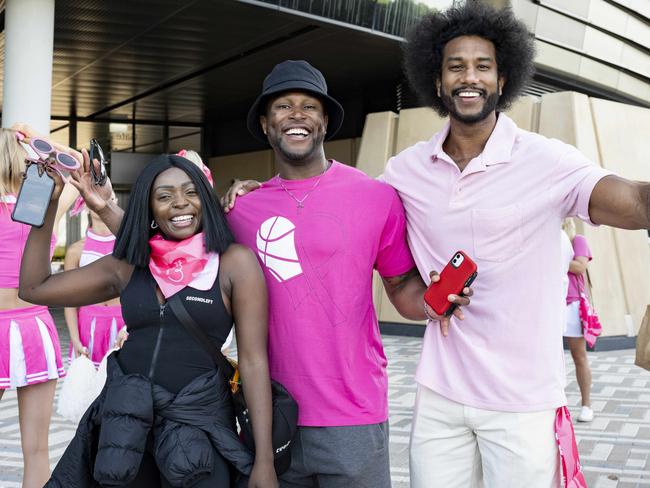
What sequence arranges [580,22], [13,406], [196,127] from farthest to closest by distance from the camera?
[196,127]
[580,22]
[13,406]

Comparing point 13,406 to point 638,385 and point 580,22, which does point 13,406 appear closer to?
point 638,385

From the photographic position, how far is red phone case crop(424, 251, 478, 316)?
7.72 feet

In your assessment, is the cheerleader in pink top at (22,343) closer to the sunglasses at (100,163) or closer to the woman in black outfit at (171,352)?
the sunglasses at (100,163)

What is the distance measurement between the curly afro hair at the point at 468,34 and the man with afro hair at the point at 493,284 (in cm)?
10

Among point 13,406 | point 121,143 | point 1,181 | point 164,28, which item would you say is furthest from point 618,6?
point 1,181

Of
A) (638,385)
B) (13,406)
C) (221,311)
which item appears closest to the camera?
(221,311)

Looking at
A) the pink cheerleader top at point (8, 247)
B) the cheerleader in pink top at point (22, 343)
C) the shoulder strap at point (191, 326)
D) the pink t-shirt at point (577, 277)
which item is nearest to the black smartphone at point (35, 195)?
the shoulder strap at point (191, 326)

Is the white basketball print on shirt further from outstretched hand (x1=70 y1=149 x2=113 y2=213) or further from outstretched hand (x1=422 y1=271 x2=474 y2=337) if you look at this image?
outstretched hand (x1=70 y1=149 x2=113 y2=213)

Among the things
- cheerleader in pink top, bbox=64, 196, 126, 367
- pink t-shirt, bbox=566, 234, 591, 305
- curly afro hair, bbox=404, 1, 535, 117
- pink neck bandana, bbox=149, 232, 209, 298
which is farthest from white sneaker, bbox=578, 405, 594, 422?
pink neck bandana, bbox=149, 232, 209, 298

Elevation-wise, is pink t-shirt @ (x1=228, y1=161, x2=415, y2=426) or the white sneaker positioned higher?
pink t-shirt @ (x1=228, y1=161, x2=415, y2=426)

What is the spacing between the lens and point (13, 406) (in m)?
7.23

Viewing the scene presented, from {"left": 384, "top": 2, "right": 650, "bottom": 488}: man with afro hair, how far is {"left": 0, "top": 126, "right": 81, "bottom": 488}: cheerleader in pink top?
2067 millimetres

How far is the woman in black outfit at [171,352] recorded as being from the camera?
2.37 m

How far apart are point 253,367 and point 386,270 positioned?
627 millimetres
